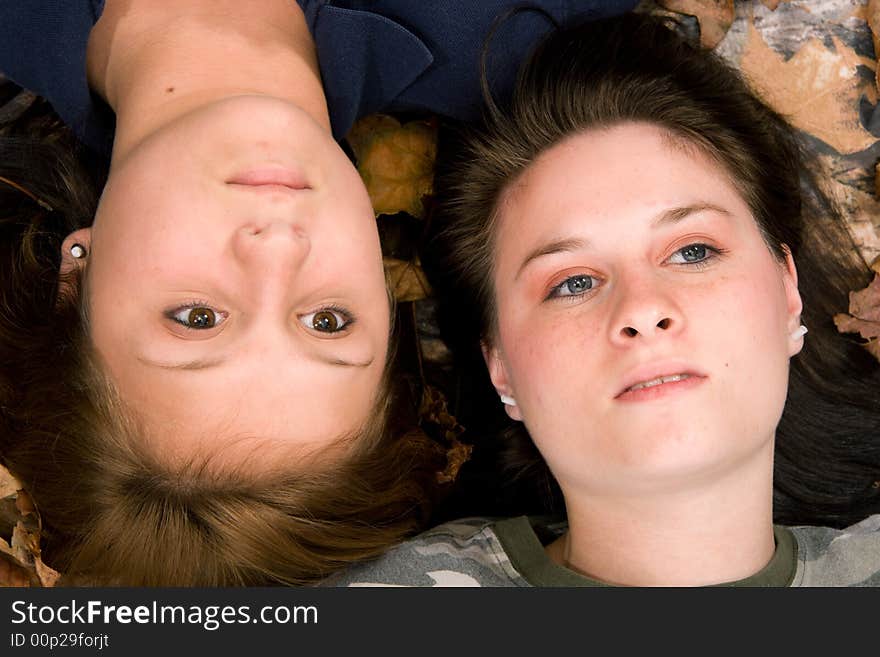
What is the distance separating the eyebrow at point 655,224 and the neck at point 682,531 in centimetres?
68

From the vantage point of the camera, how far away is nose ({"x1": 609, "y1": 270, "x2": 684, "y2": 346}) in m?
2.53

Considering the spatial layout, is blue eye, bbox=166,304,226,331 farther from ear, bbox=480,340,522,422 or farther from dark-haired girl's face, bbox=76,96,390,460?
ear, bbox=480,340,522,422

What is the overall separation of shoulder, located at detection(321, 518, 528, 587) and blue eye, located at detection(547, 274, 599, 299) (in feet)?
2.68

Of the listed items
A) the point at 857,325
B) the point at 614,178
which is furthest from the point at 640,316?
the point at 857,325

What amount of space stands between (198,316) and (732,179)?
154cm

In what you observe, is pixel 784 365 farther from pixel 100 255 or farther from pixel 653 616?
pixel 100 255

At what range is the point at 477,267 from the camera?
303cm

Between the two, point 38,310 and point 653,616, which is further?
point 38,310

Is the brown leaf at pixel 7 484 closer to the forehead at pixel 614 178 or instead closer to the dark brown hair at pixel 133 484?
the dark brown hair at pixel 133 484

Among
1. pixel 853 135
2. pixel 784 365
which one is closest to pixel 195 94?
pixel 784 365

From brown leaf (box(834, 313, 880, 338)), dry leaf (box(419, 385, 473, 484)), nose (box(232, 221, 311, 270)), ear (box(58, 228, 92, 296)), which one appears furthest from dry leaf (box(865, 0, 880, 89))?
ear (box(58, 228, 92, 296))

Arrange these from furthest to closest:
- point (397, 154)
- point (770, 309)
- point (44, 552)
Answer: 1. point (397, 154)
2. point (44, 552)
3. point (770, 309)

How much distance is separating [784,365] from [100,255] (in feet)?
6.07

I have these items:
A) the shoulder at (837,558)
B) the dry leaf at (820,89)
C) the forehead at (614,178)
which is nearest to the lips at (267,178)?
the forehead at (614,178)
